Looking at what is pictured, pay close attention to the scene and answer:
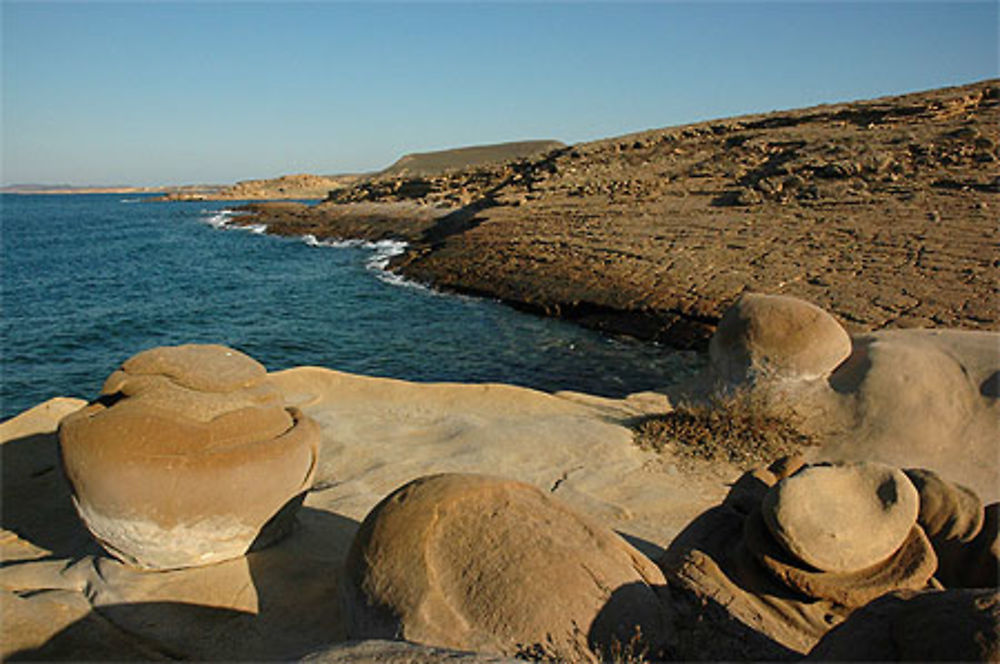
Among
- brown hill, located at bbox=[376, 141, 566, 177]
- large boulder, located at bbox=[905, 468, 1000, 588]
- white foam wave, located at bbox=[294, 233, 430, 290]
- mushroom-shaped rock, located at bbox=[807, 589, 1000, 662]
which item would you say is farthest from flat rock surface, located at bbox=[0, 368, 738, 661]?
brown hill, located at bbox=[376, 141, 566, 177]

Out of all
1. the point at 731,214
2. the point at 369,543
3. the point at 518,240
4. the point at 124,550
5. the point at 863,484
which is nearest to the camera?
the point at 369,543

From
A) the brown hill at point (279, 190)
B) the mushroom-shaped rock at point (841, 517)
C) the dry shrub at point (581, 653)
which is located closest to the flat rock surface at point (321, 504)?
the dry shrub at point (581, 653)

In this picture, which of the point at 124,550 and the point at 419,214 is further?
the point at 419,214

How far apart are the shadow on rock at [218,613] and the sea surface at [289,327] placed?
6.89 metres

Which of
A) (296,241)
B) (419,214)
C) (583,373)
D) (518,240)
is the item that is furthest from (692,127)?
(583,373)

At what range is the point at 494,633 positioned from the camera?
10.4 ft

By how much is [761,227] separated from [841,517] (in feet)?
46.8

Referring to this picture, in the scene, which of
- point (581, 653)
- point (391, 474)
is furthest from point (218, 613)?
point (391, 474)

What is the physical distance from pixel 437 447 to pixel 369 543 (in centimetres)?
371

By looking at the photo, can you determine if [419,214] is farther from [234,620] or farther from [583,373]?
[234,620]

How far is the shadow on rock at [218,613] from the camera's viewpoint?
12.4 feet

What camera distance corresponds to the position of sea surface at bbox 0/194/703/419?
12.0 m

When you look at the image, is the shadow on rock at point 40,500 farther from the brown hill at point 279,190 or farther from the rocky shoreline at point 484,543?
the brown hill at point 279,190

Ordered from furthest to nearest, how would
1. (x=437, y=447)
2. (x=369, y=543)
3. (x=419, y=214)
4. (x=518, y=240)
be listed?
(x=419, y=214) < (x=518, y=240) < (x=437, y=447) < (x=369, y=543)
